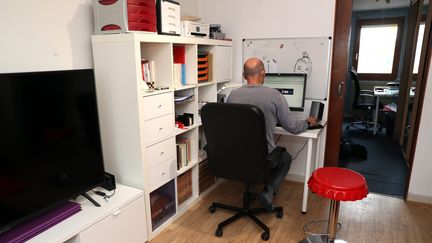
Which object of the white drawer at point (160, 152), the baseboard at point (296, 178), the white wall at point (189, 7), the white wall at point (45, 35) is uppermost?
the white wall at point (189, 7)

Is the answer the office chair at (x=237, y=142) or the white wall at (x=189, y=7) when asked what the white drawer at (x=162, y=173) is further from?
the white wall at (x=189, y=7)

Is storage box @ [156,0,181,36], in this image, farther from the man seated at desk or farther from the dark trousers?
the dark trousers

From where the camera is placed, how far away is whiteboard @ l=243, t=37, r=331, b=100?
9.64 ft

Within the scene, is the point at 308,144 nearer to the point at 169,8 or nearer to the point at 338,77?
the point at 338,77

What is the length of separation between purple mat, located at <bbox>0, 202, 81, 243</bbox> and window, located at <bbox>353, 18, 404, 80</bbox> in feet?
19.5

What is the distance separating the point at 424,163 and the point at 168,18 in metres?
2.59

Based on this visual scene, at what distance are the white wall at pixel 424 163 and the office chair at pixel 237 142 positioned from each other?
156 centimetres

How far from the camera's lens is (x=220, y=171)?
2.24 m

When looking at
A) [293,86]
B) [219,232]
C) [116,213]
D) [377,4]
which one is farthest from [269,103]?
[377,4]

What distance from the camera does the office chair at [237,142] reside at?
192 centimetres

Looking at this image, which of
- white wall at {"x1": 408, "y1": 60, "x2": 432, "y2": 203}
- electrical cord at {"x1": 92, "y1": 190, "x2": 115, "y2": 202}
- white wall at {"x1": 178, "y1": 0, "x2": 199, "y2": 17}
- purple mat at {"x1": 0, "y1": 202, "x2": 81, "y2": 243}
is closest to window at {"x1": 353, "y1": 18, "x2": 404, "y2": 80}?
white wall at {"x1": 408, "y1": 60, "x2": 432, "y2": 203}

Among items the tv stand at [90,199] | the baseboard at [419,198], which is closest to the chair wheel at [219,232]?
the tv stand at [90,199]

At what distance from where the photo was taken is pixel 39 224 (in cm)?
161

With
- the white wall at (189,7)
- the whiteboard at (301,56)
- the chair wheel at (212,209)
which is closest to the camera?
the chair wheel at (212,209)
